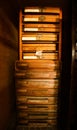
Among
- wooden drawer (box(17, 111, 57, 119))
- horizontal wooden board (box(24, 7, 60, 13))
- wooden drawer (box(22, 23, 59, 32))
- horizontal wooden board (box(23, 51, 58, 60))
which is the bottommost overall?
wooden drawer (box(17, 111, 57, 119))

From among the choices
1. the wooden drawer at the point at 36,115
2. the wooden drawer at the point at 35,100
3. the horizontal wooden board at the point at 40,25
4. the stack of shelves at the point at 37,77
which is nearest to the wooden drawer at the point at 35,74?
the stack of shelves at the point at 37,77

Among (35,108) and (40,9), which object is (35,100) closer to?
(35,108)

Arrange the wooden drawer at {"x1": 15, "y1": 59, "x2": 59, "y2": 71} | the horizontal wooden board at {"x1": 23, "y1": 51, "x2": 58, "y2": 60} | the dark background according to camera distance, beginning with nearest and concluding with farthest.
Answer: the dark background, the wooden drawer at {"x1": 15, "y1": 59, "x2": 59, "y2": 71}, the horizontal wooden board at {"x1": 23, "y1": 51, "x2": 58, "y2": 60}

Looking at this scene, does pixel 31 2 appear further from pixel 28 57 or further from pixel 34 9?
pixel 28 57

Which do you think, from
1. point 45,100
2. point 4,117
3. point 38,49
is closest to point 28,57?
point 38,49

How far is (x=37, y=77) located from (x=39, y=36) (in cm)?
58

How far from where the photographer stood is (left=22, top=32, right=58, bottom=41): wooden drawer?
2.54 meters

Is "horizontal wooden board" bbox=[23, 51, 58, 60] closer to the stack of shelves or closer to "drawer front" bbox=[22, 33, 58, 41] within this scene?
the stack of shelves

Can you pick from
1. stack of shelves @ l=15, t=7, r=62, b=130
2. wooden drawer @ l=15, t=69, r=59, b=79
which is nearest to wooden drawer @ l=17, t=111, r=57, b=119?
stack of shelves @ l=15, t=7, r=62, b=130

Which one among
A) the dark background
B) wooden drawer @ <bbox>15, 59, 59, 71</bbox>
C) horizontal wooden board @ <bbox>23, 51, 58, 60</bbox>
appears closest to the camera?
the dark background

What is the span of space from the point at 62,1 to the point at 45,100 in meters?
1.54

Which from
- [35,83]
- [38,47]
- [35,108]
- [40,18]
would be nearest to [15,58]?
[38,47]

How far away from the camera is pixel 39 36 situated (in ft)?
8.38

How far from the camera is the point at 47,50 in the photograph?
101 inches
